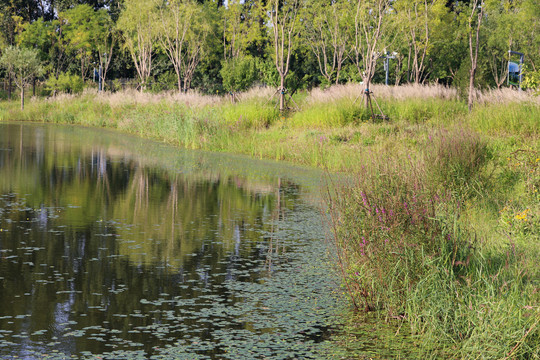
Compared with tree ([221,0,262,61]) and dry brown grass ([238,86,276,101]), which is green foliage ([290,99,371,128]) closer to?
dry brown grass ([238,86,276,101])

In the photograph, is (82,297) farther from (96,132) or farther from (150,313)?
(96,132)

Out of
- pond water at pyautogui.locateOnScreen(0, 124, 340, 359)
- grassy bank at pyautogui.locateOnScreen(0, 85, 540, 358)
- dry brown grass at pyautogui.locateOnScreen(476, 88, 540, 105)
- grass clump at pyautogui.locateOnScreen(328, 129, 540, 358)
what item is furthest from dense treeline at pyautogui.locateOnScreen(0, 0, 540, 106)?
grass clump at pyautogui.locateOnScreen(328, 129, 540, 358)

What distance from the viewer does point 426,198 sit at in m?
7.07

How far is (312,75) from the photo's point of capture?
60500mm

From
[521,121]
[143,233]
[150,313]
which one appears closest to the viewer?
[150,313]

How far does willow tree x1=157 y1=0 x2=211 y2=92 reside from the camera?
51.7 meters

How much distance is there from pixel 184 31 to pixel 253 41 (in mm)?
16855

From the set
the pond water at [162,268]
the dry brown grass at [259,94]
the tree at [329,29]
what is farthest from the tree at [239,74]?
the pond water at [162,268]

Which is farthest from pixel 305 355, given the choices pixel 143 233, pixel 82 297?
pixel 143 233

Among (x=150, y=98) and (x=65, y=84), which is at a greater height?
(x=65, y=84)

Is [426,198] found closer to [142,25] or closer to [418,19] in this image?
[418,19]

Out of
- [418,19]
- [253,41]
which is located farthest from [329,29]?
[253,41]

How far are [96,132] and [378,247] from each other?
28.1 m

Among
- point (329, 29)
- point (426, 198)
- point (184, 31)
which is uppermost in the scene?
point (329, 29)
